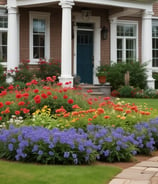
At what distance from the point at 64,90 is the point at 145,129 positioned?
244 cm

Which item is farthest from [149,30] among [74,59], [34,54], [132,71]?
[34,54]

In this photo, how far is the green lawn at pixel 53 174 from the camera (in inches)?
192

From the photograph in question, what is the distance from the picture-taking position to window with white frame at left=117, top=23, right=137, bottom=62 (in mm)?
18234

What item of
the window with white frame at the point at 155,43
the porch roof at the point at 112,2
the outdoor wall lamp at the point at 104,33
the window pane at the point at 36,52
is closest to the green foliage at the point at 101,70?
the outdoor wall lamp at the point at 104,33

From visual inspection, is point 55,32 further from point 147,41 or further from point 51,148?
point 51,148

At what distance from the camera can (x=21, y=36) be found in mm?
16156

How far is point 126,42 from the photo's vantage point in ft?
60.4

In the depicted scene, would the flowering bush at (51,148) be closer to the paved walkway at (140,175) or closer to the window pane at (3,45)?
the paved walkway at (140,175)

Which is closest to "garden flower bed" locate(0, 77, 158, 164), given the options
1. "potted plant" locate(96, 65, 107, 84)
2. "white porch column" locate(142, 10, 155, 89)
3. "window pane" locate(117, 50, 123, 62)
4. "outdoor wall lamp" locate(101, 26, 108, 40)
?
"potted plant" locate(96, 65, 107, 84)

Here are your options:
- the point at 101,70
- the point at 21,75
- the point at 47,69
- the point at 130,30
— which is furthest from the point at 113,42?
the point at 21,75

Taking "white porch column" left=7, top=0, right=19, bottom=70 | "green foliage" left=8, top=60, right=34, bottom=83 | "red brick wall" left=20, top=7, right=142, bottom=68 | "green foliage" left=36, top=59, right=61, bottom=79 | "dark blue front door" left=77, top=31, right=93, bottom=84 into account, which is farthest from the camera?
"dark blue front door" left=77, top=31, right=93, bottom=84

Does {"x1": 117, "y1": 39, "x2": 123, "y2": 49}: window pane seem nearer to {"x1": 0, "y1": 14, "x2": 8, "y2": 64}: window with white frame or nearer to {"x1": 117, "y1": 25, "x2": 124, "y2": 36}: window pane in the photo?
{"x1": 117, "y1": 25, "x2": 124, "y2": 36}: window pane

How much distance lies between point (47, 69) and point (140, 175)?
424 inches

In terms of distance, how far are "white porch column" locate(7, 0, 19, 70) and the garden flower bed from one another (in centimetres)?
661
